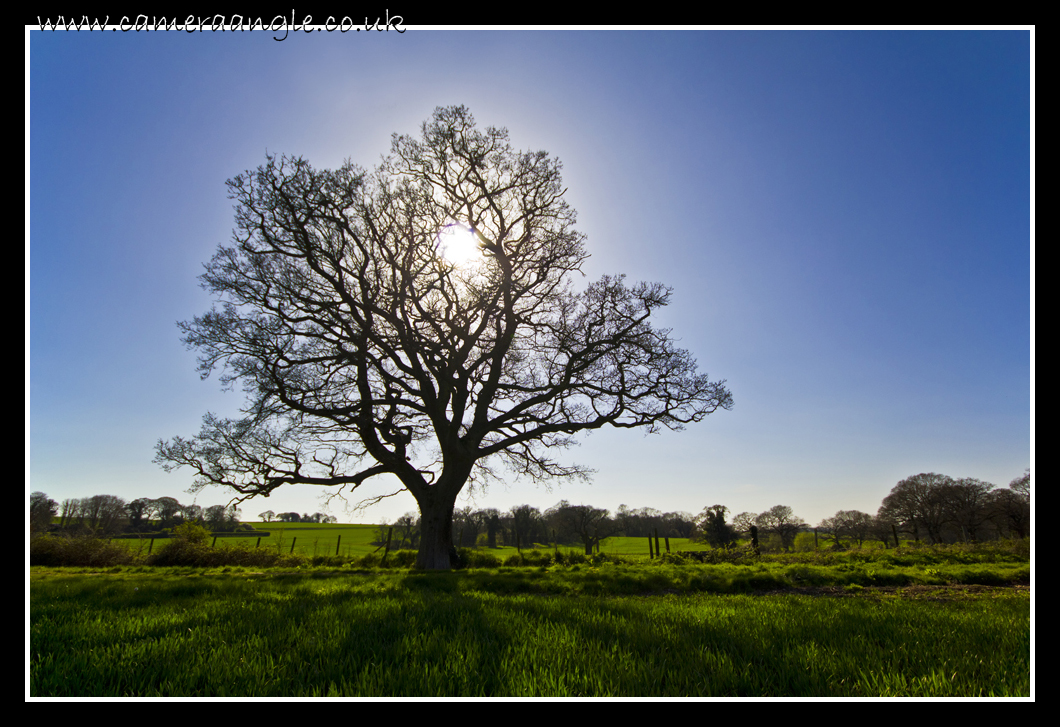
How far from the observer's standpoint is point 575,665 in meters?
2.86

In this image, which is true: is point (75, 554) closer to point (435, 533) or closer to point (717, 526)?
point (435, 533)

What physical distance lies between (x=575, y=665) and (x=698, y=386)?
52.5 ft

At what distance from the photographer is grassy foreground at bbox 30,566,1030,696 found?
104 inches

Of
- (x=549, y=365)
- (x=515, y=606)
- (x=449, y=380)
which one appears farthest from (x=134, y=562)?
(x=515, y=606)

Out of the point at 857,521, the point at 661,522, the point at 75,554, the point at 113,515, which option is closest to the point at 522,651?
the point at 75,554

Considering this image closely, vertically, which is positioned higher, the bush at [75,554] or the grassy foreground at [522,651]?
the grassy foreground at [522,651]

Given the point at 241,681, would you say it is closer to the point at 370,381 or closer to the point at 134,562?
the point at 370,381

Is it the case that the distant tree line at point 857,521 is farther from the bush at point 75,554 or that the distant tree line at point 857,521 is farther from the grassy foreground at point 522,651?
the grassy foreground at point 522,651

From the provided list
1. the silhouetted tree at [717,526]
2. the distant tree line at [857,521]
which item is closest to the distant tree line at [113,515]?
the distant tree line at [857,521]

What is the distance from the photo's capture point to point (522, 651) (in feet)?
10.5

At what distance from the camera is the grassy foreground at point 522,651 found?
2.63m

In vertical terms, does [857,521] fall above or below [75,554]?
below

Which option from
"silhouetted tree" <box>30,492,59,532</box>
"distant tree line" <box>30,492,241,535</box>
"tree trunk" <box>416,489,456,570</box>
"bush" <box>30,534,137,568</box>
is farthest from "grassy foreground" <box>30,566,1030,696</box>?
"silhouetted tree" <box>30,492,59,532</box>

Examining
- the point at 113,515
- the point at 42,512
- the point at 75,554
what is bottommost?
the point at 113,515
